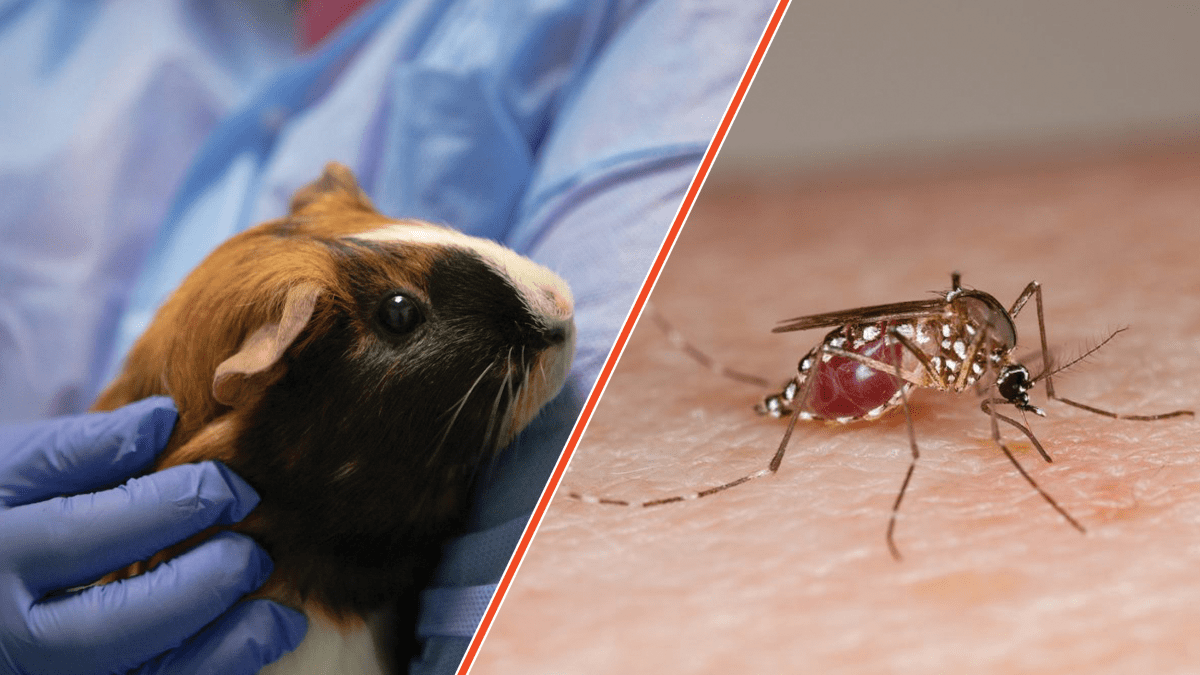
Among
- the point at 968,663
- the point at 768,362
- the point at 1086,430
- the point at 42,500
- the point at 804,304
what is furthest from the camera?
the point at 804,304

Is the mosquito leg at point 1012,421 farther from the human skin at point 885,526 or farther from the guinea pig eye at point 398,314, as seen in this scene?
the guinea pig eye at point 398,314

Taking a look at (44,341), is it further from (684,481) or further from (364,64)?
(684,481)

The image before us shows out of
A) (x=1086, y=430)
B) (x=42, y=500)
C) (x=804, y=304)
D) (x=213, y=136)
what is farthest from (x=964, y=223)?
(x=42, y=500)

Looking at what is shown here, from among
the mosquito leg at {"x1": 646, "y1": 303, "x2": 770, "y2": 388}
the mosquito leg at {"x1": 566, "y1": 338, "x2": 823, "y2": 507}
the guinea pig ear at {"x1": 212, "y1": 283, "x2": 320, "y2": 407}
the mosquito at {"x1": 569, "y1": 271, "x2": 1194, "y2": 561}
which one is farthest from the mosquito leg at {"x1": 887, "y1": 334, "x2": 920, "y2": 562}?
the guinea pig ear at {"x1": 212, "y1": 283, "x2": 320, "y2": 407}

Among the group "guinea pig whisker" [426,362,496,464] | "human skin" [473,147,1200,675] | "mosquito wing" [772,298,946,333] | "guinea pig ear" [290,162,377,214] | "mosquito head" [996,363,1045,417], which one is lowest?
"human skin" [473,147,1200,675]

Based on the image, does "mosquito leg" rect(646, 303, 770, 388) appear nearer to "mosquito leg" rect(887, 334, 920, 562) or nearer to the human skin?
the human skin

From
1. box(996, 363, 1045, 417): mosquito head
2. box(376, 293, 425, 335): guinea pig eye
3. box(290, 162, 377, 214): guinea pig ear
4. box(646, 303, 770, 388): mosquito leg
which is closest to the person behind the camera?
box(376, 293, 425, 335): guinea pig eye
